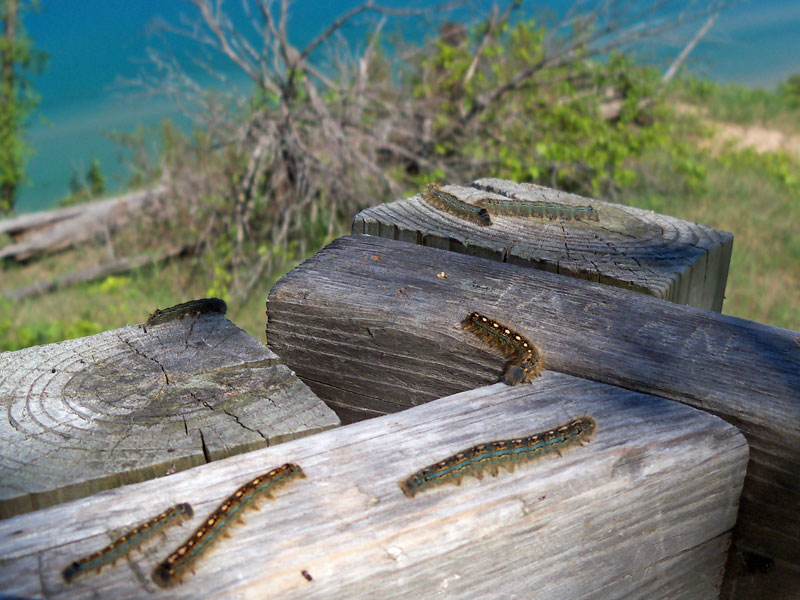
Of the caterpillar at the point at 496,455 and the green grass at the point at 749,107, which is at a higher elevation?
the caterpillar at the point at 496,455

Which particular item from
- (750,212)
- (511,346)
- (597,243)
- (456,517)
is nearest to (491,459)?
(456,517)

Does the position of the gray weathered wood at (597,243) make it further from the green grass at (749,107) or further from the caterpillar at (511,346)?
the green grass at (749,107)

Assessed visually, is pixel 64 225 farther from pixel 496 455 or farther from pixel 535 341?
pixel 496 455

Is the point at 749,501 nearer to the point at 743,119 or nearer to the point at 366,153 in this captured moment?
the point at 366,153

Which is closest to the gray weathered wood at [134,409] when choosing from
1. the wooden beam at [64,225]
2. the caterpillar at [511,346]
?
the caterpillar at [511,346]

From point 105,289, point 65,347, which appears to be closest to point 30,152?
point 105,289
